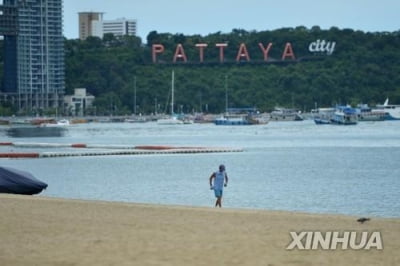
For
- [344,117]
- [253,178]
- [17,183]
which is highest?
[17,183]

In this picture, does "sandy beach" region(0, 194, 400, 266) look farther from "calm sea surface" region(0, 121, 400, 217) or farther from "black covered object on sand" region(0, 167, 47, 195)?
"calm sea surface" region(0, 121, 400, 217)

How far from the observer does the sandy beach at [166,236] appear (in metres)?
23.0

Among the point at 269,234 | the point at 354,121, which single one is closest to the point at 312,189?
the point at 269,234

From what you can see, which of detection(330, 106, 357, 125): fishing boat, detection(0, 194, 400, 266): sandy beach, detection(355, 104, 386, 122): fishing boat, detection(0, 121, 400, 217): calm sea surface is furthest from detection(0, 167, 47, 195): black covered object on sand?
detection(355, 104, 386, 122): fishing boat

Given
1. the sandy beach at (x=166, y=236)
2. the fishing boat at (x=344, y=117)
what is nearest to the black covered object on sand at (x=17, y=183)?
the sandy beach at (x=166, y=236)

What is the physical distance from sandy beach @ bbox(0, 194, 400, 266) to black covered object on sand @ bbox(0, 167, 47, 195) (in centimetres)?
536

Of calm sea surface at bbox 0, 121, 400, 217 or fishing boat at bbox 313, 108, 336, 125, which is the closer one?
calm sea surface at bbox 0, 121, 400, 217

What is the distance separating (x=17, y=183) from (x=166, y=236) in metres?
13.5

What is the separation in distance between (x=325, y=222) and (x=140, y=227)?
12.6ft

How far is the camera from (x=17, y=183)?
38.5 m

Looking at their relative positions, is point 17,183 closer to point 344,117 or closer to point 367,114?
point 344,117

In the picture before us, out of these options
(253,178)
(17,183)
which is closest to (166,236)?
(17,183)

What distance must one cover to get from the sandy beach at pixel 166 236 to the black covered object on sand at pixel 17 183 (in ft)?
17.6

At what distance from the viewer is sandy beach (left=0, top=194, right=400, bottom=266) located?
75.3 feet
